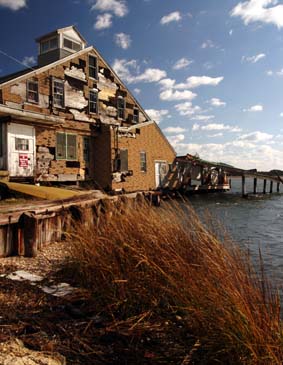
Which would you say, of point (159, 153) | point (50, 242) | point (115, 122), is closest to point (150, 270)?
point (50, 242)

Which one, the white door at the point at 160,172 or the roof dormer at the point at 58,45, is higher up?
the roof dormer at the point at 58,45

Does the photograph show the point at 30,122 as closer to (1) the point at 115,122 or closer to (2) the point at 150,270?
(1) the point at 115,122

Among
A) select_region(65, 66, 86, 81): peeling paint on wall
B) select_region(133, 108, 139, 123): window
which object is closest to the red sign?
select_region(65, 66, 86, 81): peeling paint on wall

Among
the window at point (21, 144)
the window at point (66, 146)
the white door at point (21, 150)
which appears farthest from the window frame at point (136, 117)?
the window at point (21, 144)

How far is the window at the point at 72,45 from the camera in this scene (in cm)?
2249

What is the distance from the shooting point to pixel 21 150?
1702 centimetres

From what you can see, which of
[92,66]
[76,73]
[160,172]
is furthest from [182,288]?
[160,172]

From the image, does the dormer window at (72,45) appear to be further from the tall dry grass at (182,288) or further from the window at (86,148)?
the tall dry grass at (182,288)

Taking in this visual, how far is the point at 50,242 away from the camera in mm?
8961

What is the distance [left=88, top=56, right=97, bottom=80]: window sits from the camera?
2239 centimetres

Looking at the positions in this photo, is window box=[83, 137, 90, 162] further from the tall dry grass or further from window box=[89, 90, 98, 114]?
the tall dry grass

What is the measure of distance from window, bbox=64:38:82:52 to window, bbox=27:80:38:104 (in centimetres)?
559

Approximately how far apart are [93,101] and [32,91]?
16.9 feet

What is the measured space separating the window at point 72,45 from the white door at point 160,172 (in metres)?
Result: 10.8
